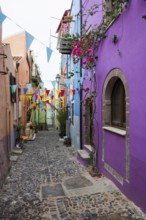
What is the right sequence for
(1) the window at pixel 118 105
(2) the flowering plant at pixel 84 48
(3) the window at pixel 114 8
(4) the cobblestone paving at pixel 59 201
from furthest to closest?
(2) the flowering plant at pixel 84 48, (1) the window at pixel 118 105, (3) the window at pixel 114 8, (4) the cobblestone paving at pixel 59 201

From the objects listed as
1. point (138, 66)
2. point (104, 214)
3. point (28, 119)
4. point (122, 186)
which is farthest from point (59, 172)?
point (28, 119)

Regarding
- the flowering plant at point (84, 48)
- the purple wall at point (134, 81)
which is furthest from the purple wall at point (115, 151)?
the flowering plant at point (84, 48)

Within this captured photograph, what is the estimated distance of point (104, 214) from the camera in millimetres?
3928

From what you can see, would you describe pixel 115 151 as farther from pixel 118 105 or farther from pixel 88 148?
pixel 88 148

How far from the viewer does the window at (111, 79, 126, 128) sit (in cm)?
532

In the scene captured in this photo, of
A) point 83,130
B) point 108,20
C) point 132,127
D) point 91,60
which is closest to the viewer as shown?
point 132,127

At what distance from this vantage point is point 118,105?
18.5 ft

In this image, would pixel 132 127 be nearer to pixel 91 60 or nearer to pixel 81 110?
pixel 91 60

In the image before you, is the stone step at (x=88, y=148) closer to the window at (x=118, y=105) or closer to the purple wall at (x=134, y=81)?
the window at (x=118, y=105)

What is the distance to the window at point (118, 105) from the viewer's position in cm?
532

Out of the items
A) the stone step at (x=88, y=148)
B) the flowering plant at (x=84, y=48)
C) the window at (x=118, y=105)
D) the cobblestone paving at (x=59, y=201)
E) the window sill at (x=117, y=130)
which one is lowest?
the cobblestone paving at (x=59, y=201)

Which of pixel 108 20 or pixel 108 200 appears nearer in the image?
pixel 108 200

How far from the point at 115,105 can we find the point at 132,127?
5.36 ft

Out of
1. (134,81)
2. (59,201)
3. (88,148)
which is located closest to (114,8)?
(134,81)
